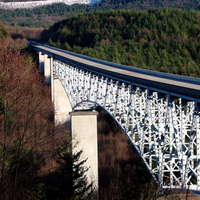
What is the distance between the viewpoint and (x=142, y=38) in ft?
242

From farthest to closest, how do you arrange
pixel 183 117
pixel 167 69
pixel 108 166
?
pixel 167 69 < pixel 108 166 < pixel 183 117

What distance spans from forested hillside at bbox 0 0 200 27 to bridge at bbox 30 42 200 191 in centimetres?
9447

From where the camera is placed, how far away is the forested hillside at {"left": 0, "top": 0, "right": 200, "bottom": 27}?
128775 millimetres

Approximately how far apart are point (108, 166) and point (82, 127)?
17.1 feet

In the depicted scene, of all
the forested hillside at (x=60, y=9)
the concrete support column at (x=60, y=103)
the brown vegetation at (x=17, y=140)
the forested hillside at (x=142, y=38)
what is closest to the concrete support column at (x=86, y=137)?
the brown vegetation at (x=17, y=140)

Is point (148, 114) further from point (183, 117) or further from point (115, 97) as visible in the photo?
point (115, 97)

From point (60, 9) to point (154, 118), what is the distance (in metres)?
164

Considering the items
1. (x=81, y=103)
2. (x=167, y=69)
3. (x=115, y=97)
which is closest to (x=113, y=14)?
(x=167, y=69)

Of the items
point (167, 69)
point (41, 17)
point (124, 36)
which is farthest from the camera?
point (41, 17)

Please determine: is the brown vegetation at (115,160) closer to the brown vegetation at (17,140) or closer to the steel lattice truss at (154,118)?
the steel lattice truss at (154,118)

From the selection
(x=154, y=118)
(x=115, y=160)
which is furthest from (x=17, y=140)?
(x=115, y=160)

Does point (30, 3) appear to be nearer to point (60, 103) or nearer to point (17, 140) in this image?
point (60, 103)

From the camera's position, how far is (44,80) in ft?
169

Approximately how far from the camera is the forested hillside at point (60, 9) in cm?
12877
